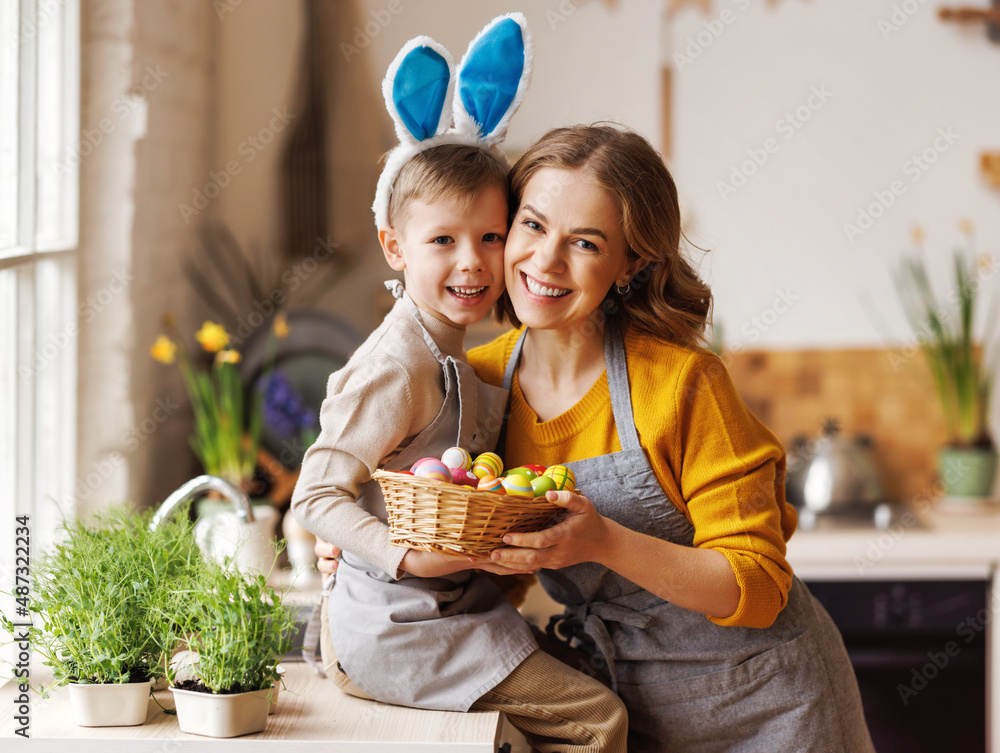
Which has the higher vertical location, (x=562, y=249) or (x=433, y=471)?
(x=562, y=249)

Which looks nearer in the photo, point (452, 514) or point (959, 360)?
point (452, 514)

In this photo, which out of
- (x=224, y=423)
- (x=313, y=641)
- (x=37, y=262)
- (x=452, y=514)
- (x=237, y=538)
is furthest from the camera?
(x=224, y=423)

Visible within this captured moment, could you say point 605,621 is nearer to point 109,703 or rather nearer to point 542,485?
point 542,485

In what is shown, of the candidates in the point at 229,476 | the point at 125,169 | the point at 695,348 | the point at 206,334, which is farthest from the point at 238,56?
the point at 695,348

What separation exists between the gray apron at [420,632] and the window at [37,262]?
25.2 inches

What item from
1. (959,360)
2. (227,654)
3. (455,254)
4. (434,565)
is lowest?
(227,654)

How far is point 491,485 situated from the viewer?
105cm

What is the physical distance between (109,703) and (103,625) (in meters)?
0.09

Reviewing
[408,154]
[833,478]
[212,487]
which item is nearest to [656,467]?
[408,154]

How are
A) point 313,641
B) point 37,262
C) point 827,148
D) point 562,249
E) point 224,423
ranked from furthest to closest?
point 827,148 → point 224,423 → point 37,262 → point 313,641 → point 562,249

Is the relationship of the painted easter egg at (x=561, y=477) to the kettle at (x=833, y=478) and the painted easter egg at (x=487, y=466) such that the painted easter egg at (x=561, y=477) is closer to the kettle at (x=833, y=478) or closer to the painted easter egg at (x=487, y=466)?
the painted easter egg at (x=487, y=466)

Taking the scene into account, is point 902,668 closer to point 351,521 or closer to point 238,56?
point 351,521

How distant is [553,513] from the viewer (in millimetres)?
1085

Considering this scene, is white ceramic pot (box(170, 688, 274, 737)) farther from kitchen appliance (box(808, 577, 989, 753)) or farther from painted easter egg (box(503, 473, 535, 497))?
kitchen appliance (box(808, 577, 989, 753))
